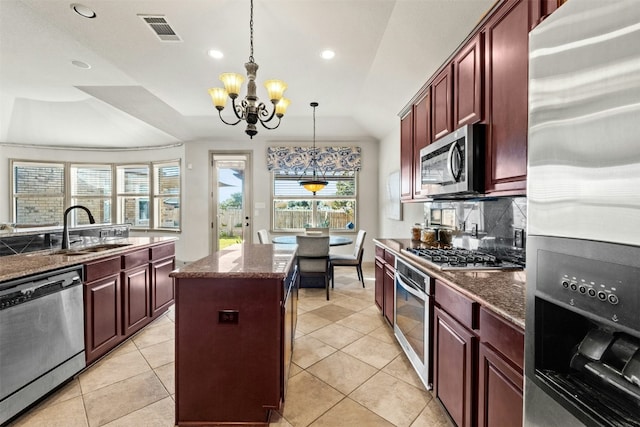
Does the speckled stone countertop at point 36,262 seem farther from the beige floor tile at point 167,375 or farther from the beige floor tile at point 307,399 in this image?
the beige floor tile at point 307,399

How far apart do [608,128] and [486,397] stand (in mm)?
1170

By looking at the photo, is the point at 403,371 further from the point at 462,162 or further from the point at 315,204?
the point at 315,204

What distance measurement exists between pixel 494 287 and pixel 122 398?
2347mm

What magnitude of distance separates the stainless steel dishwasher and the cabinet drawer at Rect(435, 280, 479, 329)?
2.44 meters

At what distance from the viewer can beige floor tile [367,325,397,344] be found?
2.68 metres

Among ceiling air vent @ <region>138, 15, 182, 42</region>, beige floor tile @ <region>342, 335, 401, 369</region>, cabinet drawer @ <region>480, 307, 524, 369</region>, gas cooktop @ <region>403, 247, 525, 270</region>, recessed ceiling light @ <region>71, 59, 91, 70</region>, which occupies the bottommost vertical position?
beige floor tile @ <region>342, 335, 401, 369</region>

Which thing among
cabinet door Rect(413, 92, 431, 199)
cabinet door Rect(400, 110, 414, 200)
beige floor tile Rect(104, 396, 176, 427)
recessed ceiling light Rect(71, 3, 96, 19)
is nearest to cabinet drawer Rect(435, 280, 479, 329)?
cabinet door Rect(413, 92, 431, 199)

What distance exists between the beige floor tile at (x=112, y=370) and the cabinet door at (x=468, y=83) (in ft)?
9.81

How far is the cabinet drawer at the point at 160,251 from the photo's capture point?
2.94 metres

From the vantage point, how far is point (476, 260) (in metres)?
1.85

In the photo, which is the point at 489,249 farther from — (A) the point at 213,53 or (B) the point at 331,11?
(A) the point at 213,53

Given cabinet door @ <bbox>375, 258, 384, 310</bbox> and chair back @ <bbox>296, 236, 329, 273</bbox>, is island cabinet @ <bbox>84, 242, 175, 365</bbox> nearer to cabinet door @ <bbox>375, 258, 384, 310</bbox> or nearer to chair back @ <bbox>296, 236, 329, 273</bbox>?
chair back @ <bbox>296, 236, 329, 273</bbox>

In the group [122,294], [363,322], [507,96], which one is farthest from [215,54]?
[363,322]

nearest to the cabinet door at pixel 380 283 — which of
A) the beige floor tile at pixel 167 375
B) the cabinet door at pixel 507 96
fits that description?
the cabinet door at pixel 507 96
